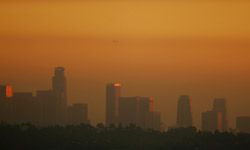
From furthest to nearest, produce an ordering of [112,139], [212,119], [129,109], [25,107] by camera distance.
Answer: [129,109], [25,107], [212,119], [112,139]

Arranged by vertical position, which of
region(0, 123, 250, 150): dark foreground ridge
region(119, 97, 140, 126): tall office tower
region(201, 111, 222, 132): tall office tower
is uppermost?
region(119, 97, 140, 126): tall office tower

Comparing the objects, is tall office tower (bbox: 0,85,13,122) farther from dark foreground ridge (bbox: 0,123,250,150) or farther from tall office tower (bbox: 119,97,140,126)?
dark foreground ridge (bbox: 0,123,250,150)

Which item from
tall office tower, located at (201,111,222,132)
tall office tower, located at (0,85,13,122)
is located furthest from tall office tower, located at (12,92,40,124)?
tall office tower, located at (201,111,222,132)

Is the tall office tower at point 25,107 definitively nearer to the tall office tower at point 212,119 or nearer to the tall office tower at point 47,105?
the tall office tower at point 47,105

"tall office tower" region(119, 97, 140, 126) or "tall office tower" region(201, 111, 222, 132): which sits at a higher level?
"tall office tower" region(119, 97, 140, 126)

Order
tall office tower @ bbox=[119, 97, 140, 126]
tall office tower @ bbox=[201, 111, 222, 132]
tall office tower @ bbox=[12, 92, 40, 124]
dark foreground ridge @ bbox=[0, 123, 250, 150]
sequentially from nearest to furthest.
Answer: dark foreground ridge @ bbox=[0, 123, 250, 150] → tall office tower @ bbox=[201, 111, 222, 132] → tall office tower @ bbox=[12, 92, 40, 124] → tall office tower @ bbox=[119, 97, 140, 126]

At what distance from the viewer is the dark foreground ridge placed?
53.0 meters

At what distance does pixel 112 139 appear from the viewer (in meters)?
58.1

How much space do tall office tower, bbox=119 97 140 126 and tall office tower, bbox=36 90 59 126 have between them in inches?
196

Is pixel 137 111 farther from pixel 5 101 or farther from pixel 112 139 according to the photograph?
pixel 112 139

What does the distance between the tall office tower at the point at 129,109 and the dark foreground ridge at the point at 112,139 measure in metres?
21.7

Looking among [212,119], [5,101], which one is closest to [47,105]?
[5,101]

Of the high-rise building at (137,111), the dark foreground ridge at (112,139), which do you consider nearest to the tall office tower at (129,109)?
the high-rise building at (137,111)

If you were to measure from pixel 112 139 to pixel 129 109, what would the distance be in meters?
33.7
